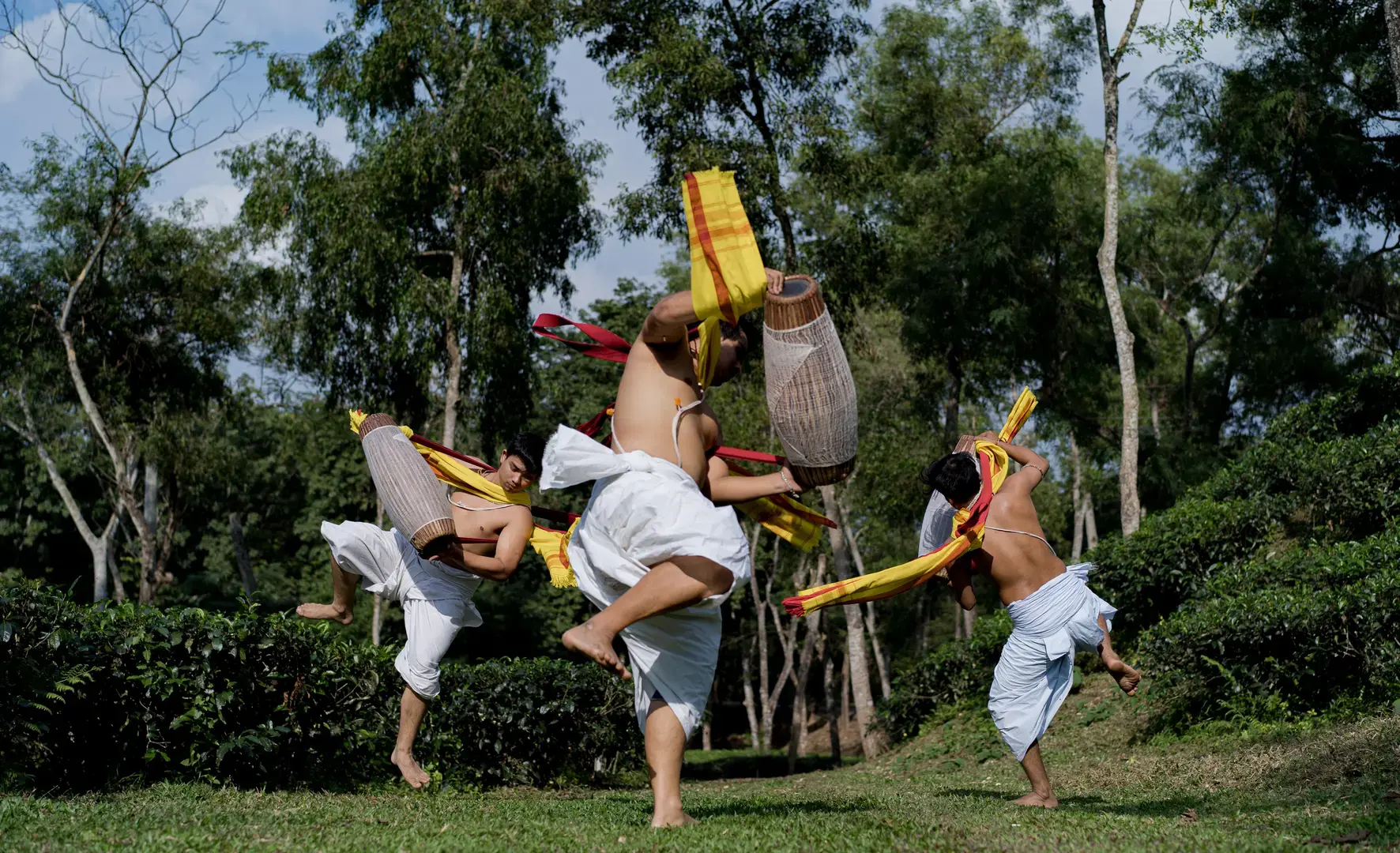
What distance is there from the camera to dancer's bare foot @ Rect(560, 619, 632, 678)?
13.8 feet

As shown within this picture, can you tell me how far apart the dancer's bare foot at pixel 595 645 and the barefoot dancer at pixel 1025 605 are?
9.40ft

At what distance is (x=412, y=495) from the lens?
571 centimetres

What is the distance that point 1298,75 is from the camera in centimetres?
2178

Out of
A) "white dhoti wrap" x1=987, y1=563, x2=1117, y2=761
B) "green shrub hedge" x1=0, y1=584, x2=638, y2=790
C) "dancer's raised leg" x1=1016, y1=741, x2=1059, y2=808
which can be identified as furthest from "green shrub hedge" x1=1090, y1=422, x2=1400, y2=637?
"green shrub hedge" x1=0, y1=584, x2=638, y2=790

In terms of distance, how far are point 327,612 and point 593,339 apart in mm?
2711

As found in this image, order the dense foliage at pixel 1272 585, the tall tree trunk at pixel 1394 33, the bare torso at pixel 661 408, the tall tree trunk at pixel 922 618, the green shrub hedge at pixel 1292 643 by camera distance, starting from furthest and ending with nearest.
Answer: the tall tree trunk at pixel 922 618 → the tall tree trunk at pixel 1394 33 → the dense foliage at pixel 1272 585 → the green shrub hedge at pixel 1292 643 → the bare torso at pixel 661 408

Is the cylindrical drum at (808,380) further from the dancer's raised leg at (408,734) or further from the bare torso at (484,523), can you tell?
the dancer's raised leg at (408,734)

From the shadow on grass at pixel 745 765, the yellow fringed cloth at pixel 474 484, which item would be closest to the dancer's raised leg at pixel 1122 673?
the yellow fringed cloth at pixel 474 484

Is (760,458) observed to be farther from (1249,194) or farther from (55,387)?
(55,387)

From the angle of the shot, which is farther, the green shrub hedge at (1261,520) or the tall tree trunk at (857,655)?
the tall tree trunk at (857,655)

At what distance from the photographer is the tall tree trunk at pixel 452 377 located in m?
20.3

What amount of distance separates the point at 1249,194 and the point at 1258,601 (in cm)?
1721

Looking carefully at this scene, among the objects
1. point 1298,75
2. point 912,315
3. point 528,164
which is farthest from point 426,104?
point 1298,75

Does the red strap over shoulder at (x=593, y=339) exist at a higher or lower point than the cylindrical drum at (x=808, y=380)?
higher
